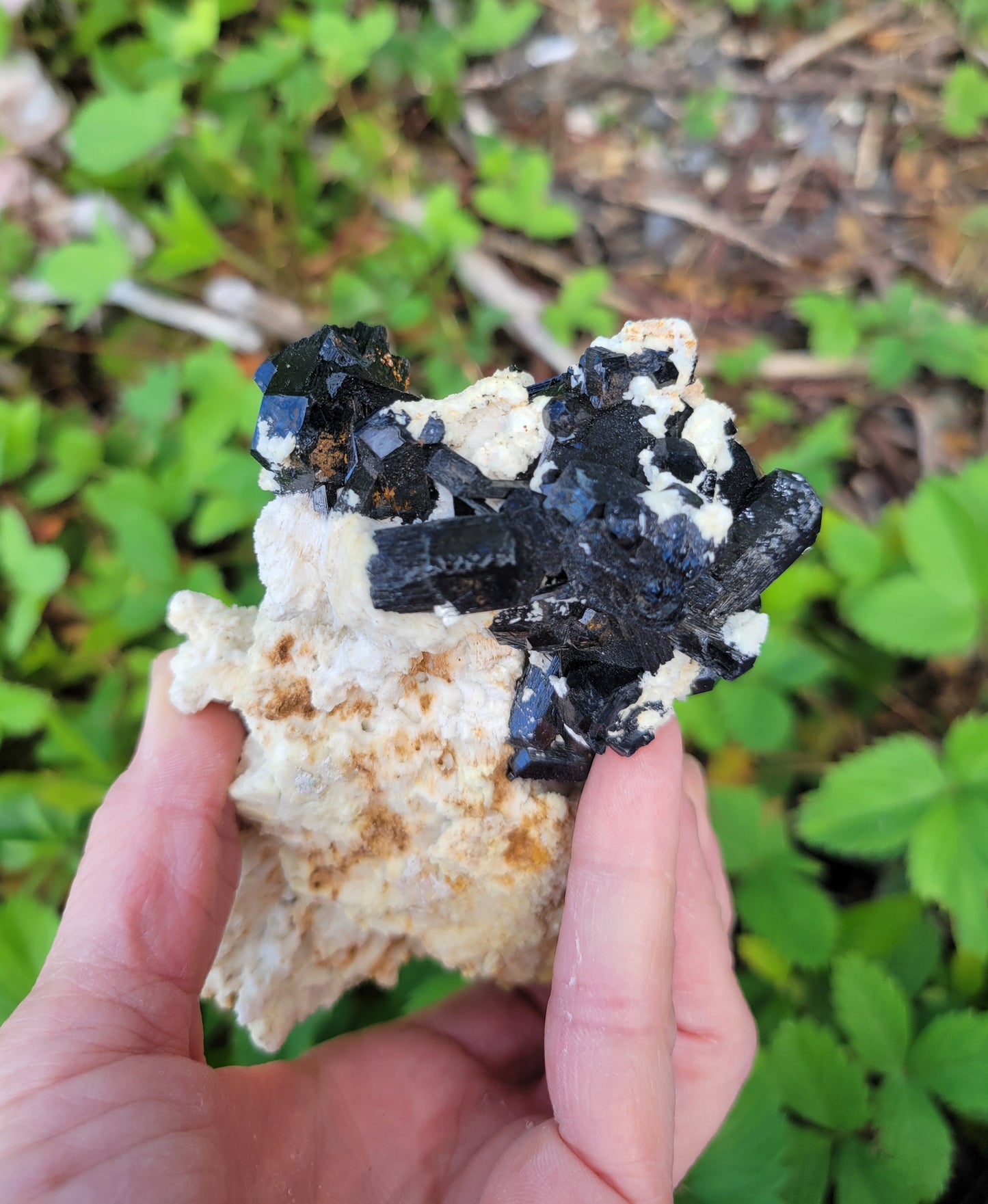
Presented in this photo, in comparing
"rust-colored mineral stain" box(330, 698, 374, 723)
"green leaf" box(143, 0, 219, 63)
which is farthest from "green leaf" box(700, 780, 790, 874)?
"green leaf" box(143, 0, 219, 63)

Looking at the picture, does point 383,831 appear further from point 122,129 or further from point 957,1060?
point 122,129

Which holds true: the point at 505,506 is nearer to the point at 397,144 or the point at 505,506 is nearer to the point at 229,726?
the point at 229,726

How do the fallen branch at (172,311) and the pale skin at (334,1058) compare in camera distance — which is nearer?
the pale skin at (334,1058)

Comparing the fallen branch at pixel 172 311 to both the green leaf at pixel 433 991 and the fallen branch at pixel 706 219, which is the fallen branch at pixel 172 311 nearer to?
the fallen branch at pixel 706 219

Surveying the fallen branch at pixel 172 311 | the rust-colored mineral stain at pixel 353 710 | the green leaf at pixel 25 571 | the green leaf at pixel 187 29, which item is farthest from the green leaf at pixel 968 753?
the green leaf at pixel 187 29

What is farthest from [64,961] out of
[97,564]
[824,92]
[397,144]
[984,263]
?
[824,92]

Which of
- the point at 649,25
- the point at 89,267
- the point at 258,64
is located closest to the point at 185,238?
the point at 89,267

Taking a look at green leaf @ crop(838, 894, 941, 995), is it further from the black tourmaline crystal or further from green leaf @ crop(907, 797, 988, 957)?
the black tourmaline crystal
